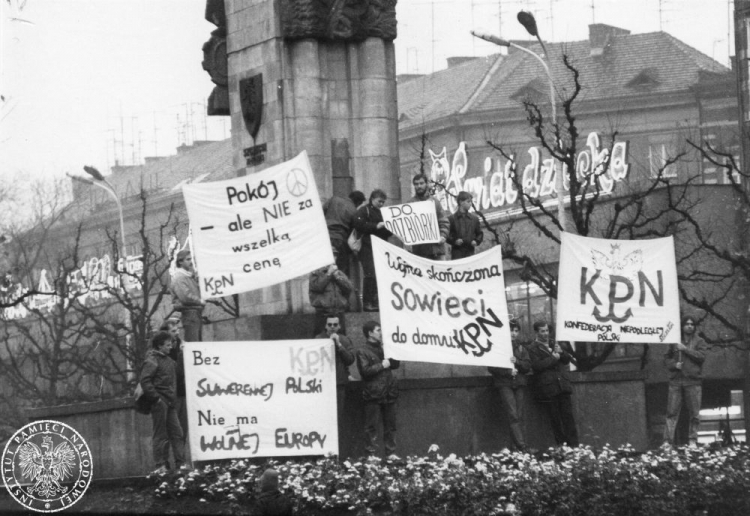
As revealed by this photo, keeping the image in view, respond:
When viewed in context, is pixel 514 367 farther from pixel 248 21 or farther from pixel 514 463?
pixel 248 21

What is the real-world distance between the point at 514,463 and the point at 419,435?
6.67 feet

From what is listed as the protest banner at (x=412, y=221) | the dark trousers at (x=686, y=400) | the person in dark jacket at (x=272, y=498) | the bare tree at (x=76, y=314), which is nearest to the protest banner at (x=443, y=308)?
the protest banner at (x=412, y=221)

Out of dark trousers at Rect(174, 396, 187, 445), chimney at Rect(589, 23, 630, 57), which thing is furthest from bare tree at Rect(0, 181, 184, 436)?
chimney at Rect(589, 23, 630, 57)

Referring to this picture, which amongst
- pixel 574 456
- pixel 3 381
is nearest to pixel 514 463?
pixel 574 456

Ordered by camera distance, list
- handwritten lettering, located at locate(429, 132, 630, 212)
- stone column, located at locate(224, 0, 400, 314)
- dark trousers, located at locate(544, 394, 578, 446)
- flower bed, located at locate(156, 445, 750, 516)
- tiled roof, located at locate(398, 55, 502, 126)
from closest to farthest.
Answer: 1. flower bed, located at locate(156, 445, 750, 516)
2. dark trousers, located at locate(544, 394, 578, 446)
3. stone column, located at locate(224, 0, 400, 314)
4. handwritten lettering, located at locate(429, 132, 630, 212)
5. tiled roof, located at locate(398, 55, 502, 126)

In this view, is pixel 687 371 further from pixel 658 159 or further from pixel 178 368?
pixel 658 159

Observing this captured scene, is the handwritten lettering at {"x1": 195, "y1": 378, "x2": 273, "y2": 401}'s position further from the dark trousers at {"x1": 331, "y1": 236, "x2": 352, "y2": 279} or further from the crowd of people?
the dark trousers at {"x1": 331, "y1": 236, "x2": 352, "y2": 279}

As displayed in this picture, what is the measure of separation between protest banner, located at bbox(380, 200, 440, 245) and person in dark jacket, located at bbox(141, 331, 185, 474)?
382 cm

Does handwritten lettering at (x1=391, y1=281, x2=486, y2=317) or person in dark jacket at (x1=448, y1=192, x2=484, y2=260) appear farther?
person in dark jacket at (x1=448, y1=192, x2=484, y2=260)

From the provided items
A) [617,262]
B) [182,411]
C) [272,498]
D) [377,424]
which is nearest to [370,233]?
[377,424]

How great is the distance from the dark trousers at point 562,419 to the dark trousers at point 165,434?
→ 4739 millimetres

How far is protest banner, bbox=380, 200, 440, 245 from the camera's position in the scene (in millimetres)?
23891

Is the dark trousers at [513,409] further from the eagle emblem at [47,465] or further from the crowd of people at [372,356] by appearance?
the eagle emblem at [47,465]

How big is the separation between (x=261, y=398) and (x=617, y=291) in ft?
→ 16.0
